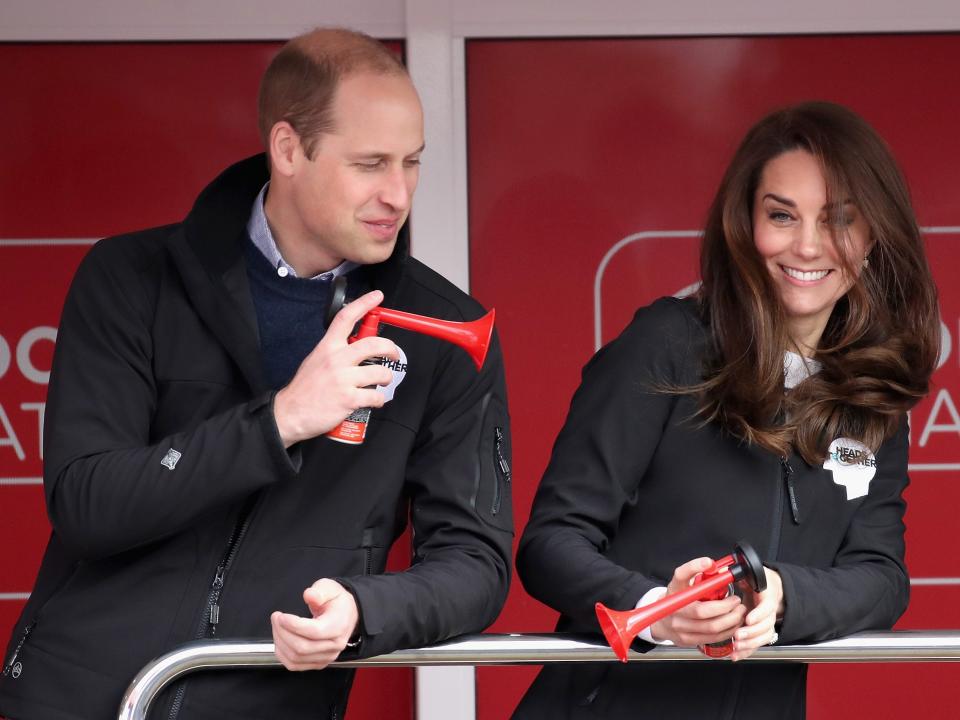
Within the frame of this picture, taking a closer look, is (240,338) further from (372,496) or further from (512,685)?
(512,685)

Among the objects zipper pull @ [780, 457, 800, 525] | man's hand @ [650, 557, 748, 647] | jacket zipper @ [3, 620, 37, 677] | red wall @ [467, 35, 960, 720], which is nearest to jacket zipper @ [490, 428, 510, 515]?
man's hand @ [650, 557, 748, 647]

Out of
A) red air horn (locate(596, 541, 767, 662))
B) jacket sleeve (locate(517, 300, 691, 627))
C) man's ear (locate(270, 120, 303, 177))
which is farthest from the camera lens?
man's ear (locate(270, 120, 303, 177))

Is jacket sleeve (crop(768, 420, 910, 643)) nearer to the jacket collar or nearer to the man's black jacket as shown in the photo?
the man's black jacket

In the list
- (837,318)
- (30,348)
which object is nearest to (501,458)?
(837,318)

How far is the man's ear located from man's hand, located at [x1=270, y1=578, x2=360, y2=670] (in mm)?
595

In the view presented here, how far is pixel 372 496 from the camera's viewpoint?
1846 millimetres

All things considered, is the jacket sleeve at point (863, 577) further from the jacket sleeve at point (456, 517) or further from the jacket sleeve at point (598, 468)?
the jacket sleeve at point (456, 517)

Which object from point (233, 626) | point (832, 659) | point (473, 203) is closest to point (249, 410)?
point (233, 626)

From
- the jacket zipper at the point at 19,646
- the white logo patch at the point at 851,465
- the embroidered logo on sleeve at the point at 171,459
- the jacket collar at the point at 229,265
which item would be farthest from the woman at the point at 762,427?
the jacket zipper at the point at 19,646

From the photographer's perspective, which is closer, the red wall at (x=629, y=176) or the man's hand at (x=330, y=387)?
the man's hand at (x=330, y=387)

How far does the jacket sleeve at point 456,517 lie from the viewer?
5.61ft

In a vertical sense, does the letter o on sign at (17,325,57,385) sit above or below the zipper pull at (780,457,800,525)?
below

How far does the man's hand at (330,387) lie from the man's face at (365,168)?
21 centimetres

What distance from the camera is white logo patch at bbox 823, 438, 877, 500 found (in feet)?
6.42
